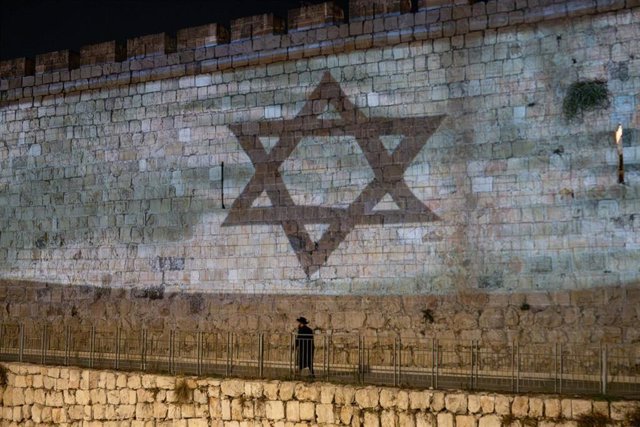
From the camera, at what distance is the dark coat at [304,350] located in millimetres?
11445

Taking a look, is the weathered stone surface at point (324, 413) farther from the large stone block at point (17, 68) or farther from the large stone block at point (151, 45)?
the large stone block at point (17, 68)

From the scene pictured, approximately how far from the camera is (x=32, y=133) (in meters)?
16.4

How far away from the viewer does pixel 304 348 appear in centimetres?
1181

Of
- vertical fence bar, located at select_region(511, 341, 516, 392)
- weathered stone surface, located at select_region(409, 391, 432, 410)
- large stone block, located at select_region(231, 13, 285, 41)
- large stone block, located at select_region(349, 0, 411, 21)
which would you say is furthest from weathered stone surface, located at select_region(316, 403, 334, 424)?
large stone block, located at select_region(231, 13, 285, 41)

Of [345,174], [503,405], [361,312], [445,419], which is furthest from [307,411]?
[345,174]

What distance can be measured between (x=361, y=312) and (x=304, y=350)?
143cm

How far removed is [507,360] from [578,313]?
1133 mm

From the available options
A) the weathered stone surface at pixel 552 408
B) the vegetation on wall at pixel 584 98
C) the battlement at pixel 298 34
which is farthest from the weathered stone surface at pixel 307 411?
the battlement at pixel 298 34

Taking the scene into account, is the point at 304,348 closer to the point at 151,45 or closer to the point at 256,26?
the point at 256,26

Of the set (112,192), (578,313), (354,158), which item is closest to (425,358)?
(578,313)

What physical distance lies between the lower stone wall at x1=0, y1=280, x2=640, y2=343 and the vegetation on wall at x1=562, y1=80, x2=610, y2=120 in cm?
243

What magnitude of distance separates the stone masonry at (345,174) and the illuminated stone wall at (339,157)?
0.03 m

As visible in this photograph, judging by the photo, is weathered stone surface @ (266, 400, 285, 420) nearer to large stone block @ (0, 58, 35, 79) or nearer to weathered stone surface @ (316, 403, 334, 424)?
weathered stone surface @ (316, 403, 334, 424)

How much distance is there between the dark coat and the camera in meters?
11.4
